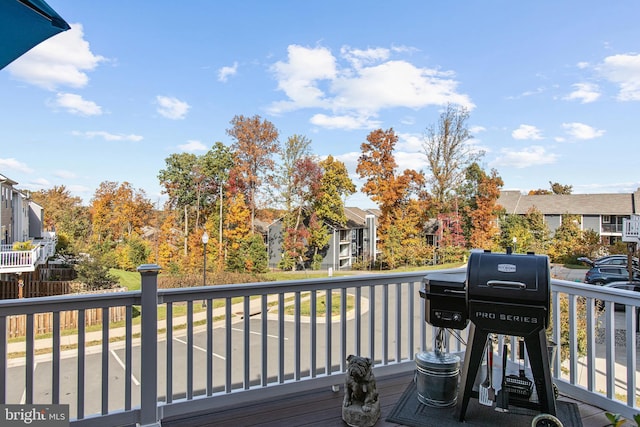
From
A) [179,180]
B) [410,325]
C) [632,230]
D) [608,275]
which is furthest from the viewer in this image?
[179,180]

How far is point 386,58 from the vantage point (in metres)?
11.7

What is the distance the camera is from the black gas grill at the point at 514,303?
1803 millimetres

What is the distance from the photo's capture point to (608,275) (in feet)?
31.9

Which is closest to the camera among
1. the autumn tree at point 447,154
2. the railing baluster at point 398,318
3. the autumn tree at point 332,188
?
the railing baluster at point 398,318

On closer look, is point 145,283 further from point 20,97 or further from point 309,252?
point 309,252

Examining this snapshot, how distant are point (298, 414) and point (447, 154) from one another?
16454 millimetres

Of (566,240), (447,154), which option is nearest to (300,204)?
(447,154)

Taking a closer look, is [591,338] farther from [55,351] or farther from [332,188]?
[332,188]

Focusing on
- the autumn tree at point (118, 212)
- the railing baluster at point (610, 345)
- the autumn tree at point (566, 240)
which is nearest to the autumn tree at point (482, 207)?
the autumn tree at point (566, 240)

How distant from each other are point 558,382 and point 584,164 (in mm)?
16772

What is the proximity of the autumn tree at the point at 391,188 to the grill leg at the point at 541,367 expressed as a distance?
49.3ft

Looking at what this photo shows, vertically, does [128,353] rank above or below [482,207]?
below

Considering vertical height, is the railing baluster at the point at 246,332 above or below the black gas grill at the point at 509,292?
below

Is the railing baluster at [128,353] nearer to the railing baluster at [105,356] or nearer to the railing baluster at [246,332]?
the railing baluster at [105,356]
